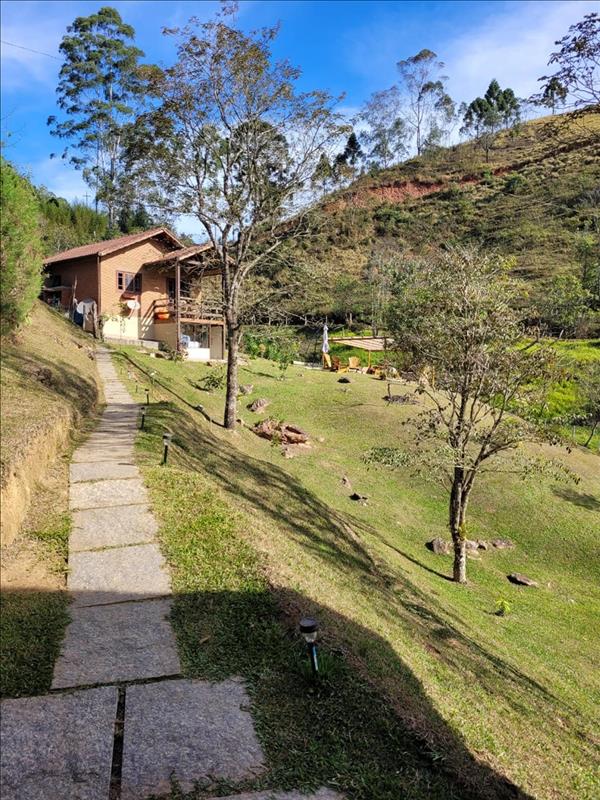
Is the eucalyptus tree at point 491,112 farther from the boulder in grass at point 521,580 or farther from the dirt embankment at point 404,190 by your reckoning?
the boulder in grass at point 521,580

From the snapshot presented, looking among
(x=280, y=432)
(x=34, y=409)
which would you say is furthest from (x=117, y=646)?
(x=280, y=432)

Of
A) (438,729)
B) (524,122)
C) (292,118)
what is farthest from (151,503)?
(524,122)

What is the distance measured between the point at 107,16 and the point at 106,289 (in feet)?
99.0

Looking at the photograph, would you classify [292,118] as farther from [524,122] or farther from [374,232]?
[524,122]

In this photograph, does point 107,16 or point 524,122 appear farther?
point 524,122

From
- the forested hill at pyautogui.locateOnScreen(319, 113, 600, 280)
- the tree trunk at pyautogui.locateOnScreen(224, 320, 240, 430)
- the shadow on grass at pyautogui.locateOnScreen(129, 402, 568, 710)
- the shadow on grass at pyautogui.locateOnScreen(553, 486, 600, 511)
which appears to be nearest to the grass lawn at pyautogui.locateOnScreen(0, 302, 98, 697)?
the shadow on grass at pyautogui.locateOnScreen(129, 402, 568, 710)

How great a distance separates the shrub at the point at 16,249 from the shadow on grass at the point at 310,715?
23.8ft

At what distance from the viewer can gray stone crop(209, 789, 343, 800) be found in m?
3.57

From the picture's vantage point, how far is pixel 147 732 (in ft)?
13.3

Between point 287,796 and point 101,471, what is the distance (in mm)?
6612

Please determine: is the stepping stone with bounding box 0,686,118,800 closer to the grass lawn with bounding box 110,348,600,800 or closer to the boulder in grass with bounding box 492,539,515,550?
the grass lawn with bounding box 110,348,600,800

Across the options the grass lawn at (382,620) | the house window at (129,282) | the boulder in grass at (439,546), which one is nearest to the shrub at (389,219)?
the house window at (129,282)

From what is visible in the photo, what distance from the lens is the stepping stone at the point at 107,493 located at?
8016mm

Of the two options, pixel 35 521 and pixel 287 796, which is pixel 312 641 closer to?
pixel 287 796
